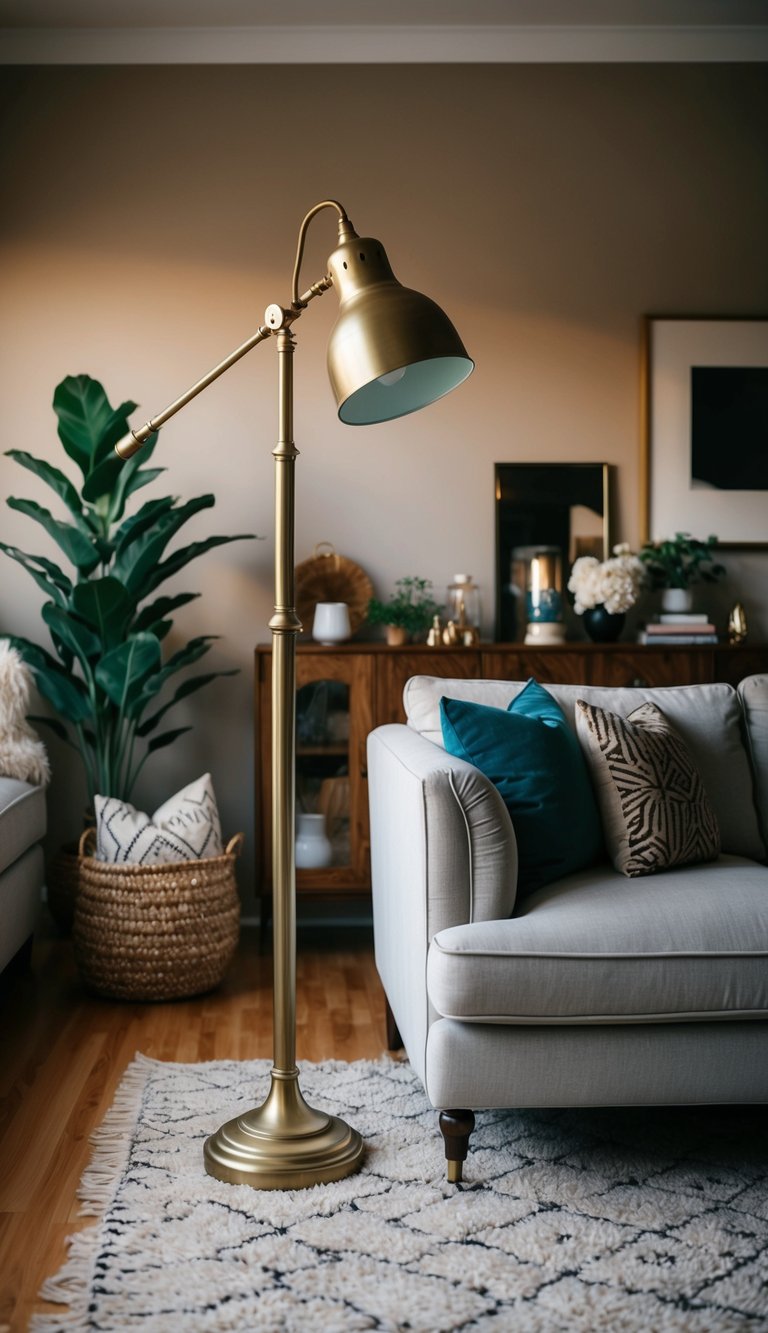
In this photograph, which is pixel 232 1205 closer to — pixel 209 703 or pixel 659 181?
pixel 209 703

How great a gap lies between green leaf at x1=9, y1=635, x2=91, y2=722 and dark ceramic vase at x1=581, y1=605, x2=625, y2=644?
5.17 feet

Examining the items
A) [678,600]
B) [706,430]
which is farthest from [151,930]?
[706,430]

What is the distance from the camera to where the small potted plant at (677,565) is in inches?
153

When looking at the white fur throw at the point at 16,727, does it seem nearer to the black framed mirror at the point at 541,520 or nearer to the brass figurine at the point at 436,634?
the brass figurine at the point at 436,634

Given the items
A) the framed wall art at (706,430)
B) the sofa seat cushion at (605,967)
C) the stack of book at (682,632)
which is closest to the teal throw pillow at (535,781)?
the sofa seat cushion at (605,967)

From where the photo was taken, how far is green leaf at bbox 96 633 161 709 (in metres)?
3.25

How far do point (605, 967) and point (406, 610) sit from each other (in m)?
1.95

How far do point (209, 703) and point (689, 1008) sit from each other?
2.27 meters

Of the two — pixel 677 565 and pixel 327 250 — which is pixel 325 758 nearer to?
pixel 677 565

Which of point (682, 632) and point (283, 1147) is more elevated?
point (682, 632)

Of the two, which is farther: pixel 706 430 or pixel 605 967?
pixel 706 430

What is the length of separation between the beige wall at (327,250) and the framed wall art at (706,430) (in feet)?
0.26

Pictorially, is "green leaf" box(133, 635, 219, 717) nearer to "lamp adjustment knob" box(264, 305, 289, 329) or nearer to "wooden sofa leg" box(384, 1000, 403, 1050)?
"wooden sofa leg" box(384, 1000, 403, 1050)

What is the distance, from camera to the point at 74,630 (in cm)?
335
